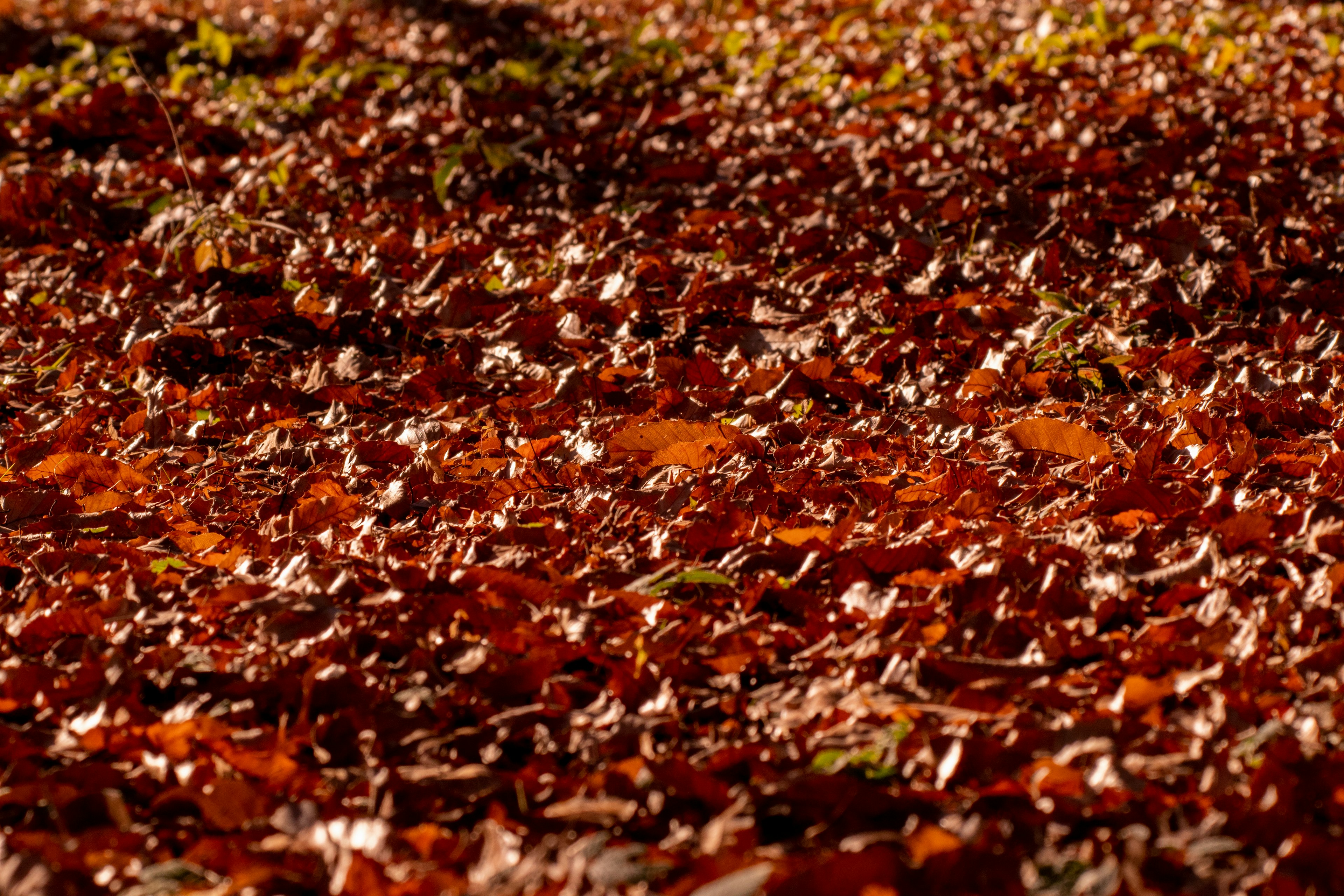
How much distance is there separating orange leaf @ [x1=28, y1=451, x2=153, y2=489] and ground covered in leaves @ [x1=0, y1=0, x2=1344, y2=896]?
2 centimetres

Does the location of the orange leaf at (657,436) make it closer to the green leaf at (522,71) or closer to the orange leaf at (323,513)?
the orange leaf at (323,513)

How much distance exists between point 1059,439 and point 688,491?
0.88m

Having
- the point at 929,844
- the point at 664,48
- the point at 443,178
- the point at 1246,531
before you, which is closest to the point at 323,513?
the point at 929,844

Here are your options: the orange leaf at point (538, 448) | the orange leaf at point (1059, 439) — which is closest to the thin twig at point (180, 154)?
the orange leaf at point (538, 448)

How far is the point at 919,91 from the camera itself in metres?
6.11

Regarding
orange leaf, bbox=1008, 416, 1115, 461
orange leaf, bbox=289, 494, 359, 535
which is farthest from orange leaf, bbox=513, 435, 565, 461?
orange leaf, bbox=1008, 416, 1115, 461

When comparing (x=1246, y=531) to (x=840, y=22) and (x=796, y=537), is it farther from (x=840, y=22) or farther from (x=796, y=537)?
(x=840, y=22)

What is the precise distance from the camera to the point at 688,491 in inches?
104

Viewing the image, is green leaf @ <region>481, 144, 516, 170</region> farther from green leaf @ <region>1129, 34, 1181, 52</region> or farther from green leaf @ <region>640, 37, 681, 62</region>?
green leaf @ <region>1129, 34, 1181, 52</region>

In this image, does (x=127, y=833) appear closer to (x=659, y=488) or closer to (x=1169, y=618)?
(x=659, y=488)

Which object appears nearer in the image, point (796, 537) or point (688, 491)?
point (796, 537)

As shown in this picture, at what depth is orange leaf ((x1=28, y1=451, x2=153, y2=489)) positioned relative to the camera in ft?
9.66

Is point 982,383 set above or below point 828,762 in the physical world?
below

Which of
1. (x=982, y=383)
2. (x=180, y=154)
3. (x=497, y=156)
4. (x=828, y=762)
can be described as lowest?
(x=982, y=383)
